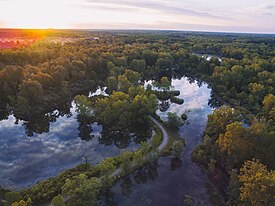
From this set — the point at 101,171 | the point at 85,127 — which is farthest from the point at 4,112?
the point at 101,171

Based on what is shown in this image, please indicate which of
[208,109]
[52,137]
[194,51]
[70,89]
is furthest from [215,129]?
[194,51]

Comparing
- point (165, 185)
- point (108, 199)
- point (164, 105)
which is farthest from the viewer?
point (164, 105)

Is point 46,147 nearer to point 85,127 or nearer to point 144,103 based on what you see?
point 85,127

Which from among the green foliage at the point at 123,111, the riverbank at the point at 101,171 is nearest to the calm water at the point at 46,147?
the green foliage at the point at 123,111

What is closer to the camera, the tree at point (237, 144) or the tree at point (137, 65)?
the tree at point (237, 144)

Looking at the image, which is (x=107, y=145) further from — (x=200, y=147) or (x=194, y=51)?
(x=194, y=51)

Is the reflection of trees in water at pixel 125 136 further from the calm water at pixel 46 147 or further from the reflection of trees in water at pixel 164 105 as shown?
the reflection of trees in water at pixel 164 105
